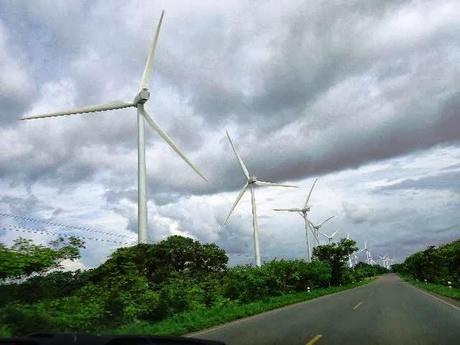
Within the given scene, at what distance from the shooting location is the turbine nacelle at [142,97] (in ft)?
120

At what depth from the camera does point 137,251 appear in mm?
43688

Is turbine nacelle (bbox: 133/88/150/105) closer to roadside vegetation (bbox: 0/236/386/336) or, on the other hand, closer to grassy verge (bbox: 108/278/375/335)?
roadside vegetation (bbox: 0/236/386/336)

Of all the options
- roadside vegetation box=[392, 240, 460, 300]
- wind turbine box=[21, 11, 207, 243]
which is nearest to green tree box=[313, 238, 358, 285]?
roadside vegetation box=[392, 240, 460, 300]

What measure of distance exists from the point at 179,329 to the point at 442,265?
5436 cm

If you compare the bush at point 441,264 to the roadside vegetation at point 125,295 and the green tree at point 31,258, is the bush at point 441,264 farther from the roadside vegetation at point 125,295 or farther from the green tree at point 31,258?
the green tree at point 31,258

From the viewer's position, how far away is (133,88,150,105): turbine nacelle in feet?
120

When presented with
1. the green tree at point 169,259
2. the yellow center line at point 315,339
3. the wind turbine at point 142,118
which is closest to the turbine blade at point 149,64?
the wind turbine at point 142,118

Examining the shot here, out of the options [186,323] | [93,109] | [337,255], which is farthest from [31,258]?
[337,255]

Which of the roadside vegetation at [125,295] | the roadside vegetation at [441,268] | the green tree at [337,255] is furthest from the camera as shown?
the green tree at [337,255]

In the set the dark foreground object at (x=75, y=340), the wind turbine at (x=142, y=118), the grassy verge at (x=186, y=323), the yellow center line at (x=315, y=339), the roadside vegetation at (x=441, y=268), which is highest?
the wind turbine at (x=142, y=118)

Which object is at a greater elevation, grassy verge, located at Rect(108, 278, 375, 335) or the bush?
the bush

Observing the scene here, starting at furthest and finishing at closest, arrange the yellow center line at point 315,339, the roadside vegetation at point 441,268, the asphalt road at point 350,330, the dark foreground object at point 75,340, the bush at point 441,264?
the bush at point 441,264
the roadside vegetation at point 441,268
the asphalt road at point 350,330
the yellow center line at point 315,339
the dark foreground object at point 75,340

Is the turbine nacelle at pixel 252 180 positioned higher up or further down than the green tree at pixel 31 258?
higher up

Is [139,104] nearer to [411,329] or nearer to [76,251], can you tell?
[76,251]
